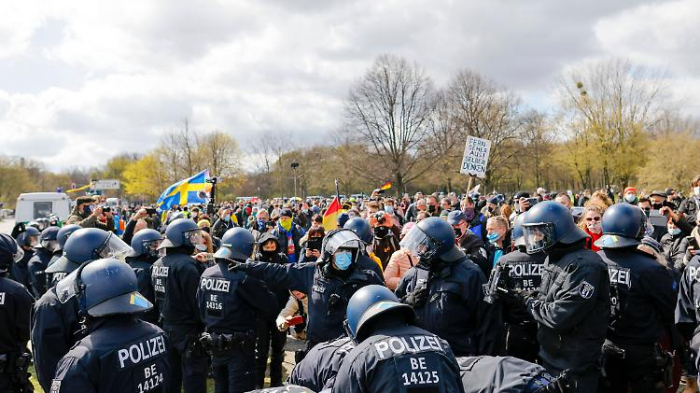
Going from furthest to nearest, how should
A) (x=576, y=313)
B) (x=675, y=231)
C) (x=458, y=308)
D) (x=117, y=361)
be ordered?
1. (x=675, y=231)
2. (x=458, y=308)
3. (x=576, y=313)
4. (x=117, y=361)

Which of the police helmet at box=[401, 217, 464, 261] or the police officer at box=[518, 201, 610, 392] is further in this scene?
the police helmet at box=[401, 217, 464, 261]

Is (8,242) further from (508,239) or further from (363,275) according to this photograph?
(508,239)

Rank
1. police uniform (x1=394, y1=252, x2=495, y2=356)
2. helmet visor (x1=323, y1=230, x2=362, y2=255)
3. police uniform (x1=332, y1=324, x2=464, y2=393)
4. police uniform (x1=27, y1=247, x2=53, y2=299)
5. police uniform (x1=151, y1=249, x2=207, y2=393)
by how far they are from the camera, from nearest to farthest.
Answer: police uniform (x1=332, y1=324, x2=464, y2=393), police uniform (x1=394, y1=252, x2=495, y2=356), helmet visor (x1=323, y1=230, x2=362, y2=255), police uniform (x1=151, y1=249, x2=207, y2=393), police uniform (x1=27, y1=247, x2=53, y2=299)

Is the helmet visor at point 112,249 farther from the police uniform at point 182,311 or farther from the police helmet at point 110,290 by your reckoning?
the police helmet at point 110,290

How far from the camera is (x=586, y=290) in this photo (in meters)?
3.85

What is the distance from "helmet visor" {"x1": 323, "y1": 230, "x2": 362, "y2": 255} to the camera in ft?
15.2

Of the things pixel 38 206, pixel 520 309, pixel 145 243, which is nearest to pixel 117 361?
pixel 520 309

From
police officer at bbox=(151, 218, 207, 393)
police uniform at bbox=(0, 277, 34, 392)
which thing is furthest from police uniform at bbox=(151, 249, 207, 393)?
police uniform at bbox=(0, 277, 34, 392)

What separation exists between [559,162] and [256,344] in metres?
41.8

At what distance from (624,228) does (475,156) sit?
693cm

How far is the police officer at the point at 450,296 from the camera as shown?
438cm

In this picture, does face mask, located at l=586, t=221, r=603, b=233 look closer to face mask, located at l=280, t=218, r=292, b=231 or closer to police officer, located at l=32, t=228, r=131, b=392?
police officer, located at l=32, t=228, r=131, b=392

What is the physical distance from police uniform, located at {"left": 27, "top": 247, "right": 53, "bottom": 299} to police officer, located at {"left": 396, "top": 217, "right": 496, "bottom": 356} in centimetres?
590

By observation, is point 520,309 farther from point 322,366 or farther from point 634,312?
point 322,366
